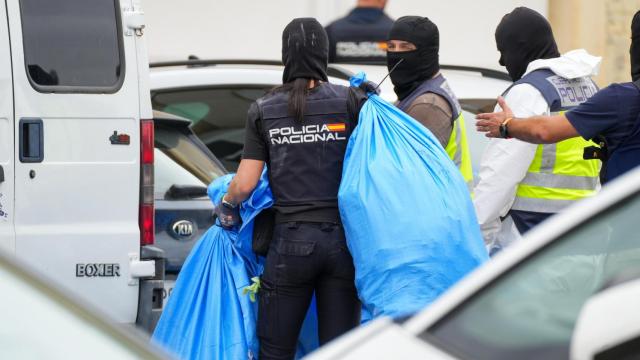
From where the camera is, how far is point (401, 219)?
4.61 m

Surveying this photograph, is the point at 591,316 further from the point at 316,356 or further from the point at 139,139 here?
the point at 139,139

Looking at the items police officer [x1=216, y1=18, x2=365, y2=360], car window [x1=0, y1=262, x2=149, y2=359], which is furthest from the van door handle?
car window [x1=0, y1=262, x2=149, y2=359]

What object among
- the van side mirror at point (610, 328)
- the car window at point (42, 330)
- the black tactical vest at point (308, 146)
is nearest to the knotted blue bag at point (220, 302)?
the black tactical vest at point (308, 146)

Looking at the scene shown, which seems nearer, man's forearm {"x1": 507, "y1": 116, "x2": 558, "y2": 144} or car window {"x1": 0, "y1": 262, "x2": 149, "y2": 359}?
car window {"x1": 0, "y1": 262, "x2": 149, "y2": 359}

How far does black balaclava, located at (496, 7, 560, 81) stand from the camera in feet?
17.4

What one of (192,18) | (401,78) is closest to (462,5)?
(192,18)

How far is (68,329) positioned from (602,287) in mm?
1054

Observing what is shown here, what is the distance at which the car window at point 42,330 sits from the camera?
2.23 m

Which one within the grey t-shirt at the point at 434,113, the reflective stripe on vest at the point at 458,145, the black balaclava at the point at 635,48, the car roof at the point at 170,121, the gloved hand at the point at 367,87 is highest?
the black balaclava at the point at 635,48

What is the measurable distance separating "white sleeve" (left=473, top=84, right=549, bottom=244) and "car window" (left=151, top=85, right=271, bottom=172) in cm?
246

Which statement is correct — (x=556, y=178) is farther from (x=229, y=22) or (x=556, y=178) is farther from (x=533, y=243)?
(x=229, y=22)

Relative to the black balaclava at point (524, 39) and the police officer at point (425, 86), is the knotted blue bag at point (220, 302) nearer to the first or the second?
the police officer at point (425, 86)

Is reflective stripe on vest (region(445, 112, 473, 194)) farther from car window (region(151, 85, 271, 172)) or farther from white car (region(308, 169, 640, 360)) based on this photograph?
white car (region(308, 169, 640, 360))

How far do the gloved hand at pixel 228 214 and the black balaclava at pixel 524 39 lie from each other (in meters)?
1.37
